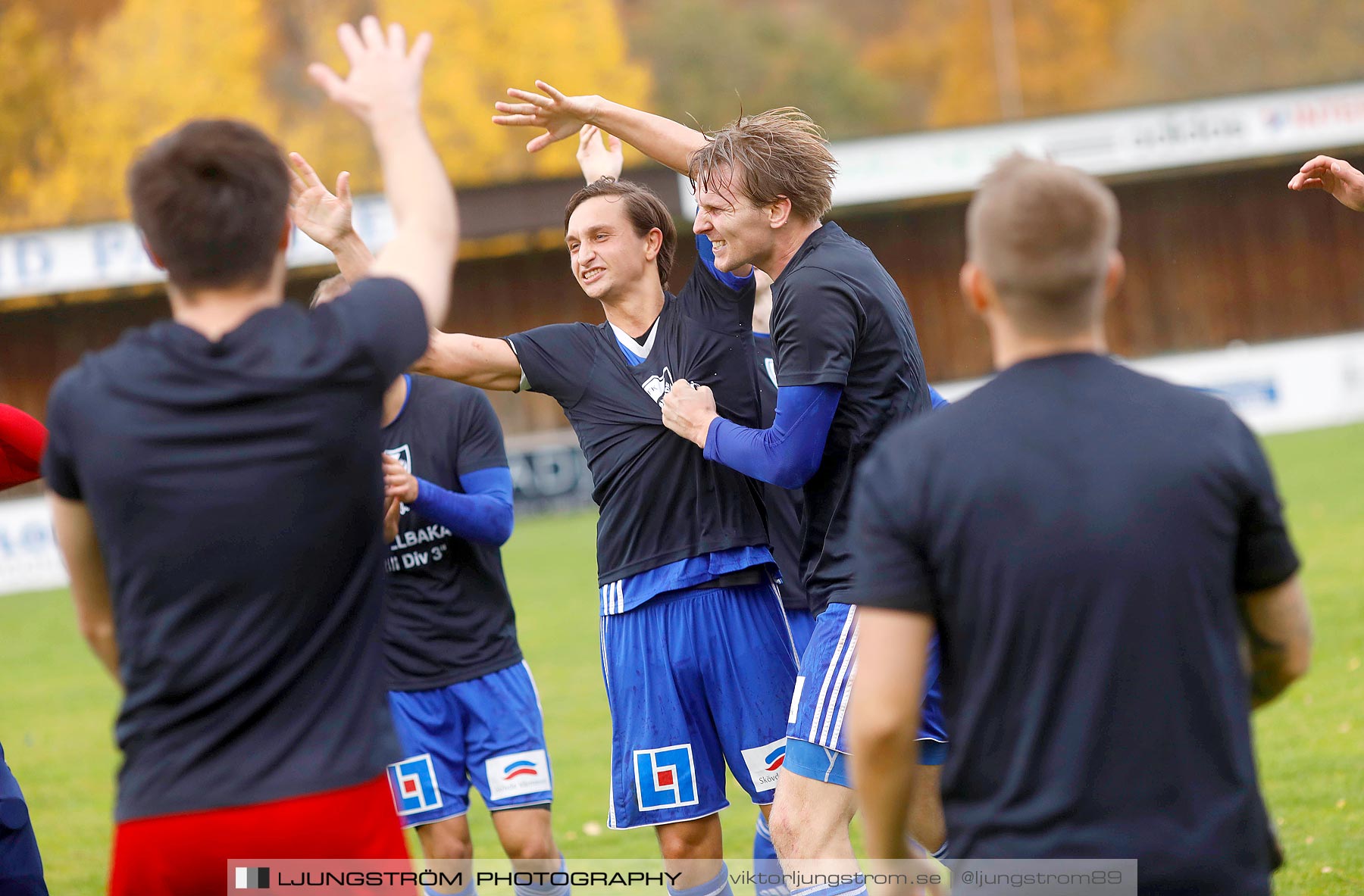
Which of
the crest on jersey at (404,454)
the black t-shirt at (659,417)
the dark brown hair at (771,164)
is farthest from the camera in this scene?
the crest on jersey at (404,454)

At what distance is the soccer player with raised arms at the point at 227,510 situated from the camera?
2.30m

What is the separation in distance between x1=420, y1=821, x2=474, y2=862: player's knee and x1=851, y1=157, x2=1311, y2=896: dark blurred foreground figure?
2936 millimetres

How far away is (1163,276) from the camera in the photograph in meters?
27.0

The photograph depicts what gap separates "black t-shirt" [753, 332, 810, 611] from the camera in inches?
193

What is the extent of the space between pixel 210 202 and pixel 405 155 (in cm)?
40

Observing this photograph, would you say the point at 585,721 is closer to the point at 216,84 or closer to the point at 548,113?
the point at 548,113

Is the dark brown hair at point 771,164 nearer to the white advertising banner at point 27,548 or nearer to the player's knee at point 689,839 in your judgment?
the player's knee at point 689,839

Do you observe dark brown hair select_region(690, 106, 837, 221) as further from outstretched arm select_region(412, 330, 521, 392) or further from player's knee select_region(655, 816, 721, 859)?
player's knee select_region(655, 816, 721, 859)

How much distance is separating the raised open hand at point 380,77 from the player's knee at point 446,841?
300 centimetres

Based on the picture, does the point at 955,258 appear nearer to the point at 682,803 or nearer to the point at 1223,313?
the point at 1223,313

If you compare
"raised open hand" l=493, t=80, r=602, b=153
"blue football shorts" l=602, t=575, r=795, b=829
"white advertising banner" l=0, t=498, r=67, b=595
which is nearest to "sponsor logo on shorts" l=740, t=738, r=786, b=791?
"blue football shorts" l=602, t=575, r=795, b=829

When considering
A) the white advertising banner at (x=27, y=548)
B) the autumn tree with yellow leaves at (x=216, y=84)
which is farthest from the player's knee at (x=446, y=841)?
the autumn tree with yellow leaves at (x=216, y=84)

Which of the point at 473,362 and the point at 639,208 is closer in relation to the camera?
the point at 473,362

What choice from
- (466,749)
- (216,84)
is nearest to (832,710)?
(466,749)
